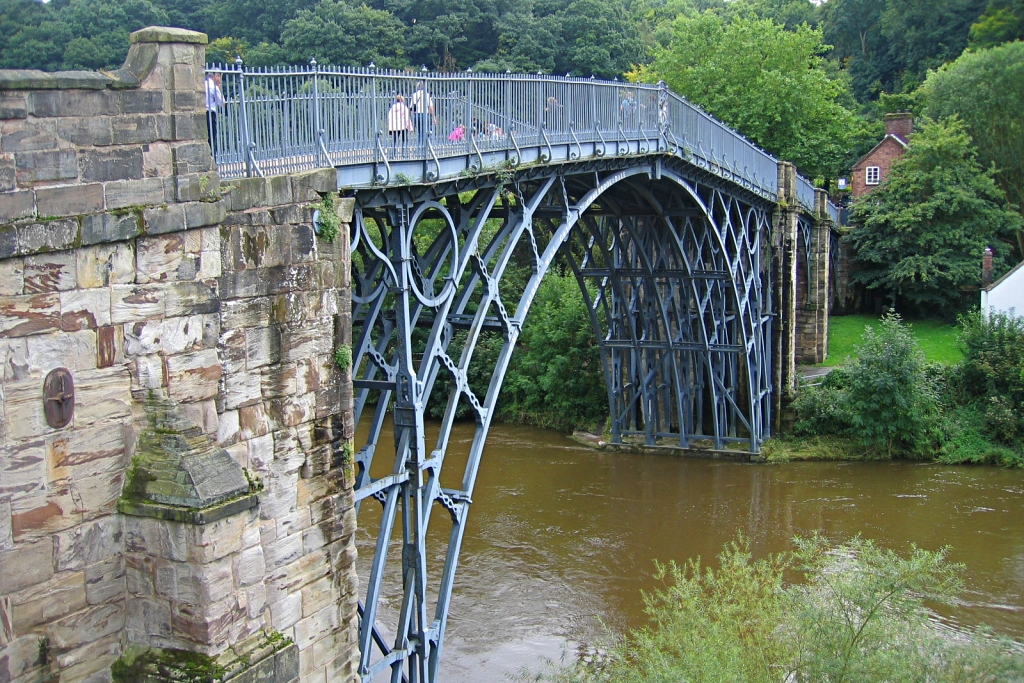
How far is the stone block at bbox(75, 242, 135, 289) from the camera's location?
7.20 m

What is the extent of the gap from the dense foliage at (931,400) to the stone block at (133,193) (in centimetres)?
2325

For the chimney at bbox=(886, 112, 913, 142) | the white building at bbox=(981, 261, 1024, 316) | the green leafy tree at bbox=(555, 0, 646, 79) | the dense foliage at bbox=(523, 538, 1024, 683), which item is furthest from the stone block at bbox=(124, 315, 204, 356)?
the green leafy tree at bbox=(555, 0, 646, 79)

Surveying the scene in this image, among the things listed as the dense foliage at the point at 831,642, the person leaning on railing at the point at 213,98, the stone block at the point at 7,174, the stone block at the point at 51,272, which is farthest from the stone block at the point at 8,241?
the dense foliage at the point at 831,642

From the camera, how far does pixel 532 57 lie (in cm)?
5088

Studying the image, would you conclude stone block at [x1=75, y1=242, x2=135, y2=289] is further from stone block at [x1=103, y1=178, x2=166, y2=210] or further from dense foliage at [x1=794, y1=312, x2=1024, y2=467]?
dense foliage at [x1=794, y1=312, x2=1024, y2=467]

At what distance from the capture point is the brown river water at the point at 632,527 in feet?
62.4

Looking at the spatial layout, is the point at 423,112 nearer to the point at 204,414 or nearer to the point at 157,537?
the point at 204,414

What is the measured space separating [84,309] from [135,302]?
0.39m

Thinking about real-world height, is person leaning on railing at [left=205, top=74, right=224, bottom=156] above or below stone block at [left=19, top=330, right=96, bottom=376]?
above

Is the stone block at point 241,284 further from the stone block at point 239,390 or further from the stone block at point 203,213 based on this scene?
the stone block at point 239,390

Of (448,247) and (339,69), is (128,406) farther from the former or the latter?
(448,247)

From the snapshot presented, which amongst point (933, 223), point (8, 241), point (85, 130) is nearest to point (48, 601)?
point (8, 241)

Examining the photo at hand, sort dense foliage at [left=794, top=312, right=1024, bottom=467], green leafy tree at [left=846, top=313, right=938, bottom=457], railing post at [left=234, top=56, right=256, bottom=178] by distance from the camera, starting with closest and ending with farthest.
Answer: railing post at [left=234, top=56, right=256, bottom=178], green leafy tree at [left=846, top=313, right=938, bottom=457], dense foliage at [left=794, top=312, right=1024, bottom=467]

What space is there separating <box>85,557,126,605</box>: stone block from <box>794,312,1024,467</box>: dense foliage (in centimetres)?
2344
